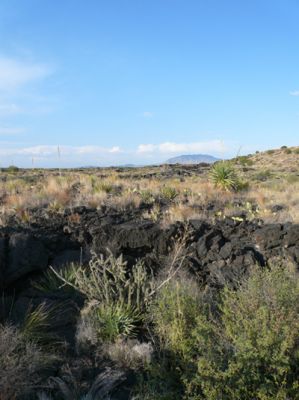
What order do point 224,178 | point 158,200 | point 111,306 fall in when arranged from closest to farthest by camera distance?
1. point 111,306
2. point 158,200
3. point 224,178

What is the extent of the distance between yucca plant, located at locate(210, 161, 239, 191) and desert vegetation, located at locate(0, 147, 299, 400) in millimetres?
3413

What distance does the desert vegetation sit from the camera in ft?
17.2

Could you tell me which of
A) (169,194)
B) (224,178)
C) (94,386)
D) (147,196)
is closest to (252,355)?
(94,386)

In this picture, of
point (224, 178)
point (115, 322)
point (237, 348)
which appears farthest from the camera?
point (224, 178)

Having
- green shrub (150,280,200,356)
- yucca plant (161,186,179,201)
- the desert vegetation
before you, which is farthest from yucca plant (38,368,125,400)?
yucca plant (161,186,179,201)

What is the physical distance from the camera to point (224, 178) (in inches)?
717

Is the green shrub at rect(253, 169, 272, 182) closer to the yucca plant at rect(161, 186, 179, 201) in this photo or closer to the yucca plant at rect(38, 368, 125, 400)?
the yucca plant at rect(161, 186, 179, 201)

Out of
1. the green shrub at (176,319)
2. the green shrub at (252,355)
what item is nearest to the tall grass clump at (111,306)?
the green shrub at (176,319)

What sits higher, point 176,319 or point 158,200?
point 158,200

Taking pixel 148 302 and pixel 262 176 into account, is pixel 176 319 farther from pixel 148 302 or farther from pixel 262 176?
pixel 262 176

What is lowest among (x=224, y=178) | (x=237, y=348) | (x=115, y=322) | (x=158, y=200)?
(x=115, y=322)

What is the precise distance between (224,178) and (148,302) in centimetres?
1139

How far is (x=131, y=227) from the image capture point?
36.4 ft

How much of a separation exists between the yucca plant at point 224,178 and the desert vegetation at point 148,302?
341 centimetres
